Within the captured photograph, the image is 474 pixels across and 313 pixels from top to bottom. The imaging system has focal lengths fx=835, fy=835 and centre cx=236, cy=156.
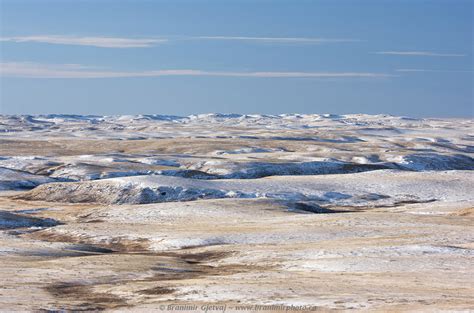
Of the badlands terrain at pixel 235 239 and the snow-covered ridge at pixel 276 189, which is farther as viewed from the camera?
the snow-covered ridge at pixel 276 189

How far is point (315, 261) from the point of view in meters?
38.6

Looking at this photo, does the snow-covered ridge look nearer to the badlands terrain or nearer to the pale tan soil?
the badlands terrain

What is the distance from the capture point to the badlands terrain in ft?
97.5

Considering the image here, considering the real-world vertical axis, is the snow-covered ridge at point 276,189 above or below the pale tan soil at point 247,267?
below

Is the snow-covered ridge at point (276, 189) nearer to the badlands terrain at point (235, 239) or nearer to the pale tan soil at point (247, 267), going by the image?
the badlands terrain at point (235, 239)

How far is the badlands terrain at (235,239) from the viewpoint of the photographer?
2972 cm

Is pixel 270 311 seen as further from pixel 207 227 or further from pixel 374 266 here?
pixel 207 227

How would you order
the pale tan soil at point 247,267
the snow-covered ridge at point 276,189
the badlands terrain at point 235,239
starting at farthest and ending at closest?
the snow-covered ridge at point 276,189, the badlands terrain at point 235,239, the pale tan soil at point 247,267

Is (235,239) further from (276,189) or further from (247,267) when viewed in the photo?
(276,189)

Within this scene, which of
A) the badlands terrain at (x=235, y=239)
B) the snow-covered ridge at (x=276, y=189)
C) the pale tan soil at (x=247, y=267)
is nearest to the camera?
the pale tan soil at (x=247, y=267)

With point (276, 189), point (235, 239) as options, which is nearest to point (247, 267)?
point (235, 239)

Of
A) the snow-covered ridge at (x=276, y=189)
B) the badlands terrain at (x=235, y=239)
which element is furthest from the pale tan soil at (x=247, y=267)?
the snow-covered ridge at (x=276, y=189)

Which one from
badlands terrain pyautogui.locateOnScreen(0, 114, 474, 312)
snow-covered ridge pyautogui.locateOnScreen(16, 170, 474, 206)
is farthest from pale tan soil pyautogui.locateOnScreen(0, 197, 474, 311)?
snow-covered ridge pyautogui.locateOnScreen(16, 170, 474, 206)

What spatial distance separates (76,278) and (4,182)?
174 ft
